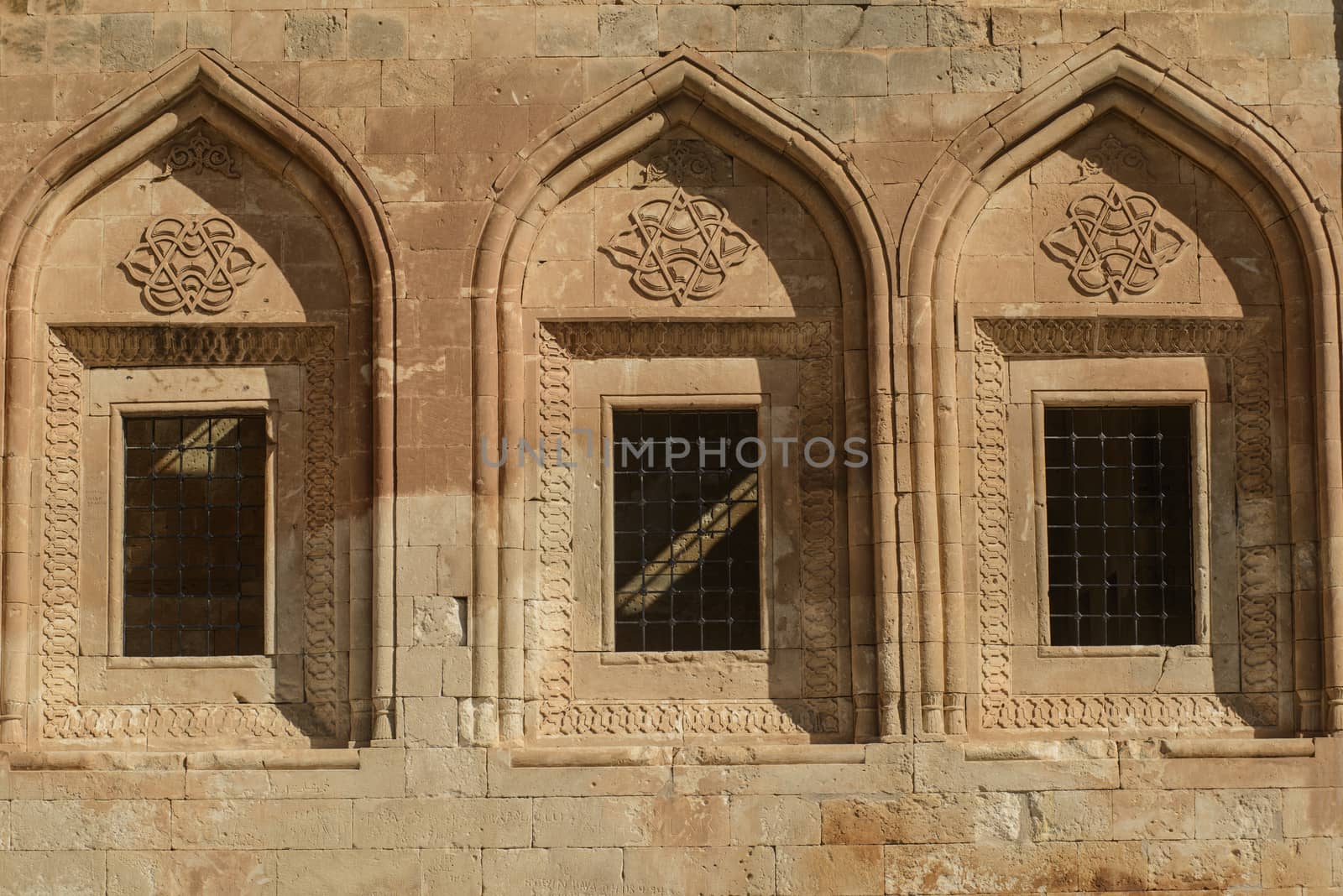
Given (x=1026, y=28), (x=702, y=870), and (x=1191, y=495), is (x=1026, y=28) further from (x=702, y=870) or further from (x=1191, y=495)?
(x=702, y=870)

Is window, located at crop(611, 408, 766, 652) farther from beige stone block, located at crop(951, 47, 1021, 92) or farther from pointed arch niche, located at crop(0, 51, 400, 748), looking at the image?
beige stone block, located at crop(951, 47, 1021, 92)

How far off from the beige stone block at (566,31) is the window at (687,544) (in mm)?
2171

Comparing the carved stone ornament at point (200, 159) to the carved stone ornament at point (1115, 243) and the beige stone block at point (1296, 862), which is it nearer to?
the carved stone ornament at point (1115, 243)

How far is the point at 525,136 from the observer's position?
11.1 metres

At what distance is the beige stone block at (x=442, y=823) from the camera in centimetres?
1051

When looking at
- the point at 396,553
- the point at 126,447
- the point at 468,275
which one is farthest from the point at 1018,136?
the point at 126,447

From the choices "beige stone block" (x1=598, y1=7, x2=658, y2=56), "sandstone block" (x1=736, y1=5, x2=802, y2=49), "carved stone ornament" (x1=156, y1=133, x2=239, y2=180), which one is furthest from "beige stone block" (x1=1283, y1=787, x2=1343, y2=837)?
"carved stone ornament" (x1=156, y1=133, x2=239, y2=180)

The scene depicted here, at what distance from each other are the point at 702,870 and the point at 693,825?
0.25 meters

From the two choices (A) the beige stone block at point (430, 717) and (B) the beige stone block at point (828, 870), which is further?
(A) the beige stone block at point (430, 717)

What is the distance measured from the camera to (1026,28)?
36.9 feet

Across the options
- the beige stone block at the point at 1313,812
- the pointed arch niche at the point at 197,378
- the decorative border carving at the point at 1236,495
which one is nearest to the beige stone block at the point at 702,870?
the decorative border carving at the point at 1236,495

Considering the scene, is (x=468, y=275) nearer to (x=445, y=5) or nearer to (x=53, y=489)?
(x=445, y=5)

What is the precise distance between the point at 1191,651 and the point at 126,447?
6425 millimetres

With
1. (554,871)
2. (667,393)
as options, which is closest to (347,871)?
(554,871)
